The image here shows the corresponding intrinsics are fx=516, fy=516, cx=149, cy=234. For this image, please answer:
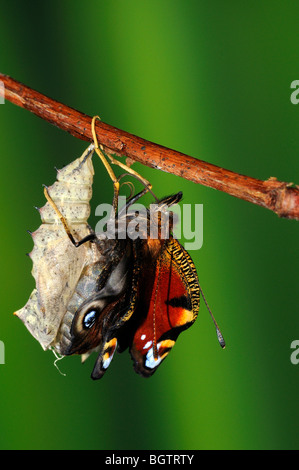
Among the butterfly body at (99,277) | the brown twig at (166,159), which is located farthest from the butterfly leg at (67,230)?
the brown twig at (166,159)

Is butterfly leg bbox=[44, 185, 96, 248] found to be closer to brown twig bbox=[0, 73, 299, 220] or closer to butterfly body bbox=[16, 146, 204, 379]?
butterfly body bbox=[16, 146, 204, 379]

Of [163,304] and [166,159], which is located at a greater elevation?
[166,159]

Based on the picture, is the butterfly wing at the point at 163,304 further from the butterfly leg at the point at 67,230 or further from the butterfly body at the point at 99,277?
the butterfly leg at the point at 67,230

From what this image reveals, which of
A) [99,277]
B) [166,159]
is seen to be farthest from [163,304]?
[166,159]

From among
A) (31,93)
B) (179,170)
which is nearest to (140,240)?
(179,170)

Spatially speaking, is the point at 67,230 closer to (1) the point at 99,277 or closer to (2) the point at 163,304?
(1) the point at 99,277

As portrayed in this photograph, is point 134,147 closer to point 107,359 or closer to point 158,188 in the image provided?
point 107,359

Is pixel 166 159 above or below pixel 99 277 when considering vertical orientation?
above
